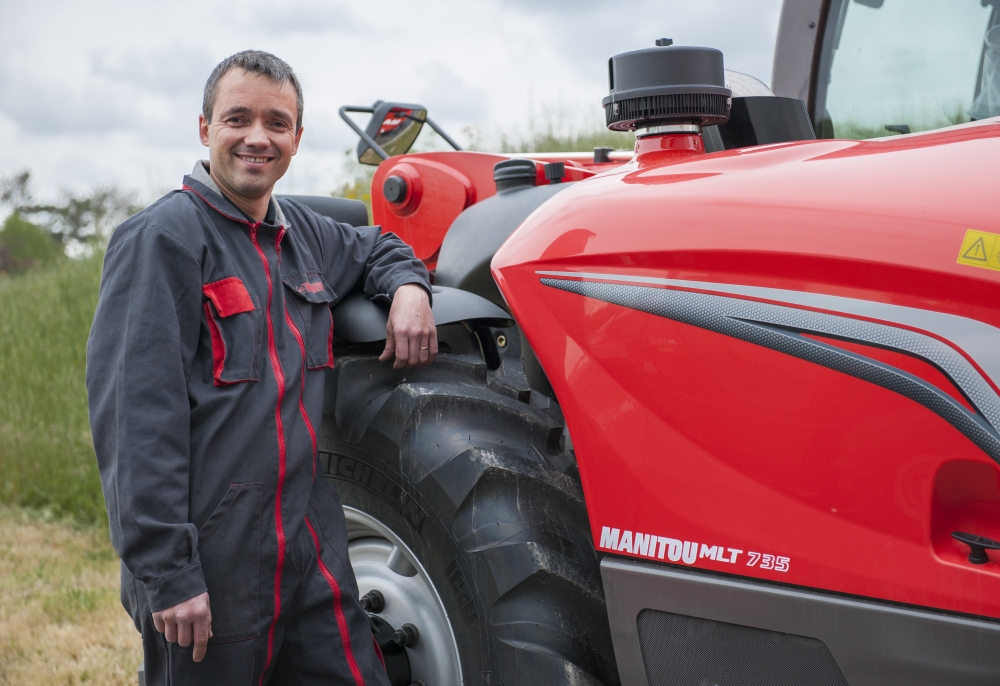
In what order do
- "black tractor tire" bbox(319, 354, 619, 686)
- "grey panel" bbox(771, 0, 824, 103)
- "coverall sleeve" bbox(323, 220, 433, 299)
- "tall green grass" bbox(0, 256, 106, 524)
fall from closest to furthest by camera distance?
1. "black tractor tire" bbox(319, 354, 619, 686)
2. "coverall sleeve" bbox(323, 220, 433, 299)
3. "grey panel" bbox(771, 0, 824, 103)
4. "tall green grass" bbox(0, 256, 106, 524)

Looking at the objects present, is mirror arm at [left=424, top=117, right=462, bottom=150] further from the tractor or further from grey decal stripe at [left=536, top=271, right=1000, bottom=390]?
grey decal stripe at [left=536, top=271, right=1000, bottom=390]

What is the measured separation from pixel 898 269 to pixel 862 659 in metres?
0.52

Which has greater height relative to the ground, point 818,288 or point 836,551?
point 818,288

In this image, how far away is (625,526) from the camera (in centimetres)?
149

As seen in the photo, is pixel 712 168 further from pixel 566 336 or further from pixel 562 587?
pixel 562 587

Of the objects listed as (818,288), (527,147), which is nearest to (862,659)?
(818,288)

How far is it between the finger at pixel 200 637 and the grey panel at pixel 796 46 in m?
1.93

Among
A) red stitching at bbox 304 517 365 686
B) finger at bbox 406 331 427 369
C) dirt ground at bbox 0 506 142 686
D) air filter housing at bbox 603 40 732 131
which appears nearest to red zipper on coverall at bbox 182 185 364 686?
red stitching at bbox 304 517 365 686

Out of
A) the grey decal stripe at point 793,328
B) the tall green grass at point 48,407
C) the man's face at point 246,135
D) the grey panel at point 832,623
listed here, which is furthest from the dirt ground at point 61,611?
the grey decal stripe at point 793,328

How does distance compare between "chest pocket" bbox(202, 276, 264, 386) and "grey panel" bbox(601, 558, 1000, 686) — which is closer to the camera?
"grey panel" bbox(601, 558, 1000, 686)

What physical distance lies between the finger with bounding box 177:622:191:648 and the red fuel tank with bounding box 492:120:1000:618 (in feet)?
2.21

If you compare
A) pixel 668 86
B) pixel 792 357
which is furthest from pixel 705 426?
pixel 668 86

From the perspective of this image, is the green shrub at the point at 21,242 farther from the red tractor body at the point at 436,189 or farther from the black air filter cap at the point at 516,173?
the black air filter cap at the point at 516,173

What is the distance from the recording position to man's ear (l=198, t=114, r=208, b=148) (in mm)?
1917
